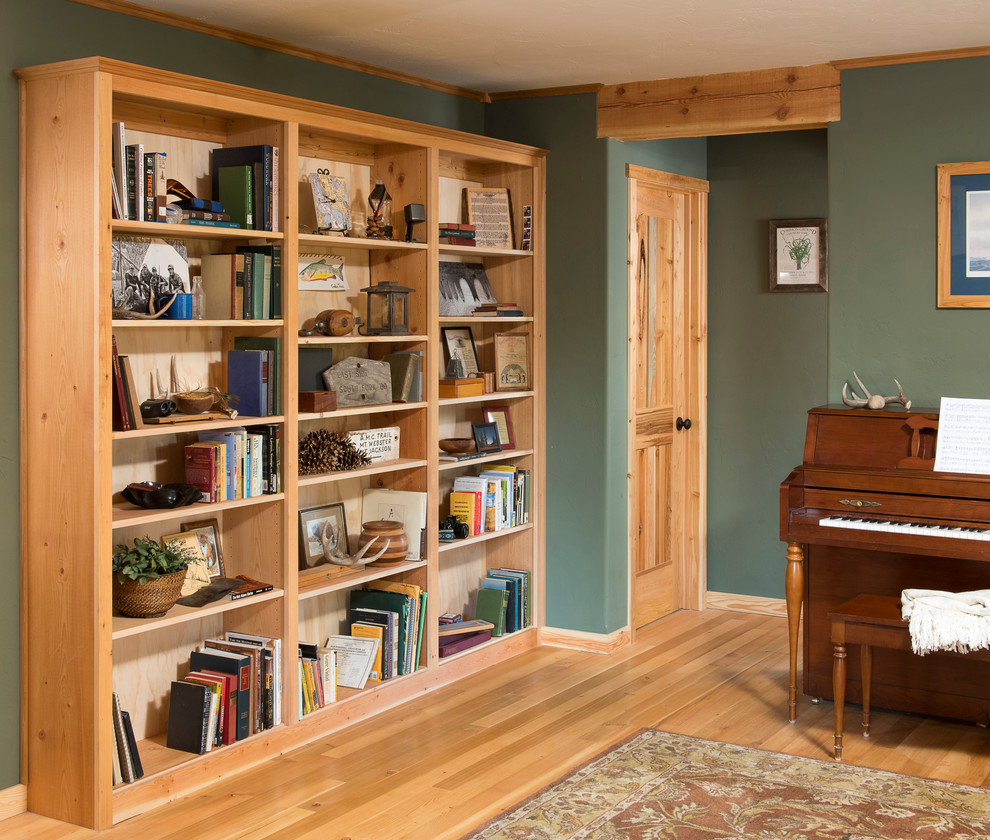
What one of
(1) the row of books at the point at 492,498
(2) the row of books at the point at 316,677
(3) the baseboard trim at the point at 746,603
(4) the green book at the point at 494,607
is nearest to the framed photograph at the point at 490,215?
(1) the row of books at the point at 492,498

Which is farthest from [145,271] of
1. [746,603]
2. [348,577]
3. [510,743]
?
[746,603]

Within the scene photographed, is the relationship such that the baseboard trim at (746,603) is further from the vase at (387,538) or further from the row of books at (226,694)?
the row of books at (226,694)

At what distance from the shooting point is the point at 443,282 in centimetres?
480

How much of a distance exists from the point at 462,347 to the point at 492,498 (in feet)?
2.27

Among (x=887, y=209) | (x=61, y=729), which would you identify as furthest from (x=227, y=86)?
(x=887, y=209)

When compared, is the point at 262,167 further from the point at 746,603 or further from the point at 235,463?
the point at 746,603

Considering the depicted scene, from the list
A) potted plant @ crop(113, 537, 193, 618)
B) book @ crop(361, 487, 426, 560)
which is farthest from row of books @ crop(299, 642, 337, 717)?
potted plant @ crop(113, 537, 193, 618)

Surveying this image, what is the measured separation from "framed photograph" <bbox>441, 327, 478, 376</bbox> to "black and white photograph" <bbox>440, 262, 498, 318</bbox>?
112 mm

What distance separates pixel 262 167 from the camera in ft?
12.1

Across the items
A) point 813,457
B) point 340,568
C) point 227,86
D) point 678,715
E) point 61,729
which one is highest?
point 227,86

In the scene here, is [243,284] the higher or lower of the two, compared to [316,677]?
higher

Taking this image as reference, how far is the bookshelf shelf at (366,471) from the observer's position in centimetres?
397

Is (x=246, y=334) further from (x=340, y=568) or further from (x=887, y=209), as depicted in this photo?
(x=887, y=209)

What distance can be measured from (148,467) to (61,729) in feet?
2.86
